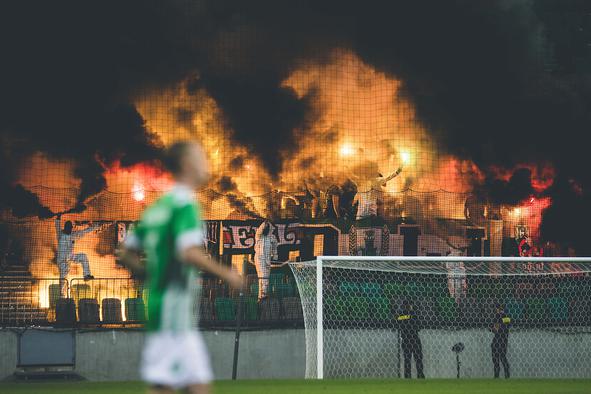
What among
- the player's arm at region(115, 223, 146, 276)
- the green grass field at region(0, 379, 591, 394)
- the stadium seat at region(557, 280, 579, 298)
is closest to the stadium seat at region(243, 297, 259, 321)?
the green grass field at region(0, 379, 591, 394)

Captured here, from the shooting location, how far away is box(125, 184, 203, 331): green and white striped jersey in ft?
13.3

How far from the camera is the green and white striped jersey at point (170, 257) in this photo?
4059 millimetres

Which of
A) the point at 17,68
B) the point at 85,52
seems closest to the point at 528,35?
the point at 85,52

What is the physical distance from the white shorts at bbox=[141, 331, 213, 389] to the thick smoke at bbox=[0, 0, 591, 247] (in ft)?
81.8

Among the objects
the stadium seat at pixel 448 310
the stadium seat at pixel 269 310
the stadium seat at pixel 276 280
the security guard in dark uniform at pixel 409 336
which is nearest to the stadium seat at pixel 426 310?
the stadium seat at pixel 448 310

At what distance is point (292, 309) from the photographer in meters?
18.7

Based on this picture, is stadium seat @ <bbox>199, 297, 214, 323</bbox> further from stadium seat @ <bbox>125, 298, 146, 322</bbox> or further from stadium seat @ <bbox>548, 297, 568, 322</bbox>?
stadium seat @ <bbox>548, 297, 568, 322</bbox>

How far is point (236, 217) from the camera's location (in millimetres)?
25750

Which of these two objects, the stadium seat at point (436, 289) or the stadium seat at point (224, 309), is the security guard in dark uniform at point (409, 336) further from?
the stadium seat at point (224, 309)

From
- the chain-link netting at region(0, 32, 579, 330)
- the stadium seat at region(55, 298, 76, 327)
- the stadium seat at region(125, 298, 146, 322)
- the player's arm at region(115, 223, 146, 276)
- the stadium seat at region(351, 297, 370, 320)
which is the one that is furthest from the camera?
the chain-link netting at region(0, 32, 579, 330)

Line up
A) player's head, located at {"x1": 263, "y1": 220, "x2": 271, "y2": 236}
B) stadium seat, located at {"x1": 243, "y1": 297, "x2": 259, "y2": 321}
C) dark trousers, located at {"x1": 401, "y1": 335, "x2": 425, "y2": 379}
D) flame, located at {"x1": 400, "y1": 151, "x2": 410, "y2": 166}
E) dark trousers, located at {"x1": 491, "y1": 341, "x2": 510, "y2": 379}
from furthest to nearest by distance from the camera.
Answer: flame, located at {"x1": 400, "y1": 151, "x2": 410, "y2": 166}, player's head, located at {"x1": 263, "y1": 220, "x2": 271, "y2": 236}, stadium seat, located at {"x1": 243, "y1": 297, "x2": 259, "y2": 321}, dark trousers, located at {"x1": 491, "y1": 341, "x2": 510, "y2": 379}, dark trousers, located at {"x1": 401, "y1": 335, "x2": 425, "y2": 379}

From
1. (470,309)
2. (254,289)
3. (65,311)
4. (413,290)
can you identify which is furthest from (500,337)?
(65,311)

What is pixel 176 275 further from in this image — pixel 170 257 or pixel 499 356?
pixel 499 356

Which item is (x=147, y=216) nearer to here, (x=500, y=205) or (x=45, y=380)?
(x=45, y=380)
